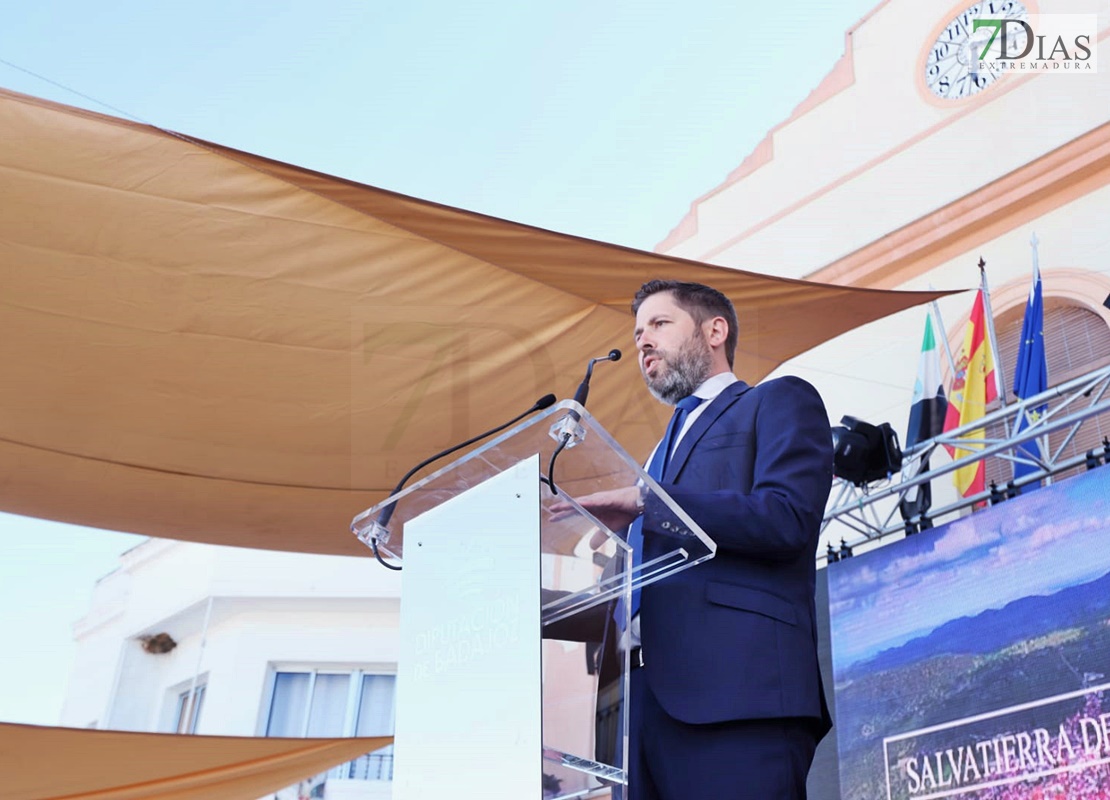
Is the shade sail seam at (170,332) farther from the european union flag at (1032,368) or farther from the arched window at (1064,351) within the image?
the arched window at (1064,351)

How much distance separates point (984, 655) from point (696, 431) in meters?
3.95

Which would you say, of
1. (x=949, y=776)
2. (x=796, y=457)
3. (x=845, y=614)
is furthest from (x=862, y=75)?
(x=796, y=457)

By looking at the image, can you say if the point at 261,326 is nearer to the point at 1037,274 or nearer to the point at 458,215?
the point at 458,215

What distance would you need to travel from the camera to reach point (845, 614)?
6582 mm

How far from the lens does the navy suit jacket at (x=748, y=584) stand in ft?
6.97

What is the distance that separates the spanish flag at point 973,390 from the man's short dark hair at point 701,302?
4.68 metres

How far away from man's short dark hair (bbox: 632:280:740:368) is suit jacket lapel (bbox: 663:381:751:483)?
0.78ft

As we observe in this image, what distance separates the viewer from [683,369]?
8.64 ft

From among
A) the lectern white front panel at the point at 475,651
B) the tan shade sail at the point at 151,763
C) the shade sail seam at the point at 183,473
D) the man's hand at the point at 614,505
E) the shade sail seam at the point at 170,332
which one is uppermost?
the shade sail seam at the point at 170,332

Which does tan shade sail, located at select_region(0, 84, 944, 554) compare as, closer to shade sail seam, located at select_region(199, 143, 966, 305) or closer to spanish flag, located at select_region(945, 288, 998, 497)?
shade sail seam, located at select_region(199, 143, 966, 305)

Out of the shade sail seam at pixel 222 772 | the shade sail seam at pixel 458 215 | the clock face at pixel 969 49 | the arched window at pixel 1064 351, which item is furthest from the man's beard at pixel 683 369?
the clock face at pixel 969 49

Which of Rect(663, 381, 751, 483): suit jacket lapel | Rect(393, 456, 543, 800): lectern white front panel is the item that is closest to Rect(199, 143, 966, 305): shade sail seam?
Rect(663, 381, 751, 483): suit jacket lapel

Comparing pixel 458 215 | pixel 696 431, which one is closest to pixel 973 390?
pixel 458 215

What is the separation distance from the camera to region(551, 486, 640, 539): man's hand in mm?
2088
